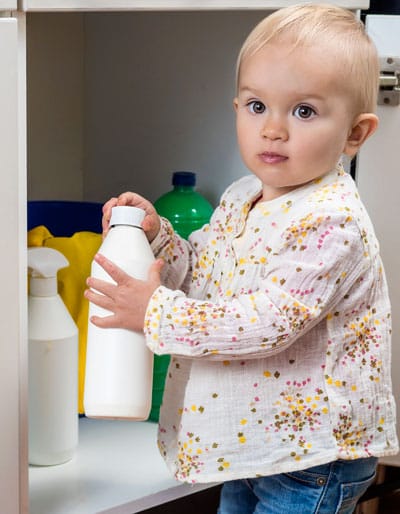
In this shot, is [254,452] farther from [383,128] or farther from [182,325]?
[383,128]

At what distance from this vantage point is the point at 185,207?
5.56ft

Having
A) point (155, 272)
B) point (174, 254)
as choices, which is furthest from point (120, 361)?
point (174, 254)

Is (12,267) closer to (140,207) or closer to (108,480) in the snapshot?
(140,207)

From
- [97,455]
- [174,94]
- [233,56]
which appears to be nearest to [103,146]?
[174,94]

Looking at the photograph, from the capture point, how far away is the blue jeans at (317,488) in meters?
1.22

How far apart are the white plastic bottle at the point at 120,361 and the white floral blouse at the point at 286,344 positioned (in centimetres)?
4

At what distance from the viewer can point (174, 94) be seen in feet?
5.89

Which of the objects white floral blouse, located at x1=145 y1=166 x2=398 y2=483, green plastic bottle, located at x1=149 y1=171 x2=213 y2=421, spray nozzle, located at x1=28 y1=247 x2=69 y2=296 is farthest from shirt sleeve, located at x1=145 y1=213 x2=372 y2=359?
green plastic bottle, located at x1=149 y1=171 x2=213 y2=421

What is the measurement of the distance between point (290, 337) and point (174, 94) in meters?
0.77

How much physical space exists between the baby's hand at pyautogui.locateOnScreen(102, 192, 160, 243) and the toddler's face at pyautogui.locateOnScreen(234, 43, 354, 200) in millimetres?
161

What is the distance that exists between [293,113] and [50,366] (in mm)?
503

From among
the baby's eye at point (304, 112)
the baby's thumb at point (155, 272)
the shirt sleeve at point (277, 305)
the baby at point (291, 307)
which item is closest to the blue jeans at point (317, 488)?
the baby at point (291, 307)

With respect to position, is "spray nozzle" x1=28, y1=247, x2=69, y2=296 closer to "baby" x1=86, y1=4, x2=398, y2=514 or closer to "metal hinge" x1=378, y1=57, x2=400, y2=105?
"baby" x1=86, y1=4, x2=398, y2=514

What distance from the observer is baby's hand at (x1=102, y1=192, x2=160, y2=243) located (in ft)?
4.16
